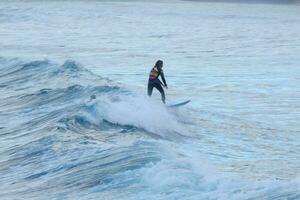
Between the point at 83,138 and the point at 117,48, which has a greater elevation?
the point at 83,138

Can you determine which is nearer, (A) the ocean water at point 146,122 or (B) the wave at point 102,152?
(B) the wave at point 102,152

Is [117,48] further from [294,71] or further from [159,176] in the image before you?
[159,176]

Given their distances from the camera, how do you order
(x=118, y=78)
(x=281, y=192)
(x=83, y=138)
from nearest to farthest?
(x=281, y=192) → (x=83, y=138) → (x=118, y=78)

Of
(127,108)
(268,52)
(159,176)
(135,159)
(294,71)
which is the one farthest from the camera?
(268,52)

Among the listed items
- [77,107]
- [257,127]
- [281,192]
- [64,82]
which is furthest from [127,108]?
[281,192]

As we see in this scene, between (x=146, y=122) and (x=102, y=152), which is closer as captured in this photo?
(x=102, y=152)

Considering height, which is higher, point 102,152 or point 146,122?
point 102,152

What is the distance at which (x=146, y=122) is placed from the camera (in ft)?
78.5

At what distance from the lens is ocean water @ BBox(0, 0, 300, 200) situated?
1634 centimetres

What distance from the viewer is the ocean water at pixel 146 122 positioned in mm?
16344

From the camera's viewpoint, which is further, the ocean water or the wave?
the ocean water

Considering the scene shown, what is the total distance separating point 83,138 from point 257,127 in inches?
254

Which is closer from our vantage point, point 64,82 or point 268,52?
point 64,82

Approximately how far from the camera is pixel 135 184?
16016 millimetres
